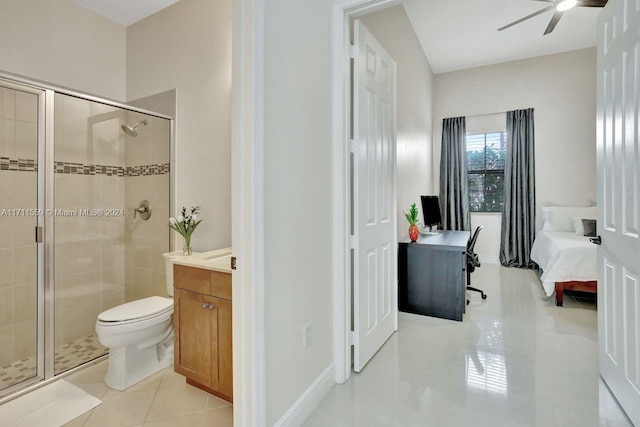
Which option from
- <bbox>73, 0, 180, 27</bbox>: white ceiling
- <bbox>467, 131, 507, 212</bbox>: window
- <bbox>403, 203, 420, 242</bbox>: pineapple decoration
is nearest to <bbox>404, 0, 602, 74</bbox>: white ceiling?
<bbox>467, 131, 507, 212</bbox>: window

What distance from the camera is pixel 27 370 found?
6.88 feet

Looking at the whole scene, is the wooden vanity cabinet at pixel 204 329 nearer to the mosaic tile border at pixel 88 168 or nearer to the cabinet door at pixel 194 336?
the cabinet door at pixel 194 336

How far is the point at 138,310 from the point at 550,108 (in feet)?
20.6

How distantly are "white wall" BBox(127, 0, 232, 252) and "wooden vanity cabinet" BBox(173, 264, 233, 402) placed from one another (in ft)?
2.42

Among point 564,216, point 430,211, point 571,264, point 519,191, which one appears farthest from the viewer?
point 519,191

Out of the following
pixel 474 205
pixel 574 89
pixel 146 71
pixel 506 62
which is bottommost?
pixel 474 205

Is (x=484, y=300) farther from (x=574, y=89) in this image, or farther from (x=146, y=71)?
(x=146, y=71)

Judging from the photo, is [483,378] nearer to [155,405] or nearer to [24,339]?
[155,405]

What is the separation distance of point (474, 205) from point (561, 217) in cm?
131

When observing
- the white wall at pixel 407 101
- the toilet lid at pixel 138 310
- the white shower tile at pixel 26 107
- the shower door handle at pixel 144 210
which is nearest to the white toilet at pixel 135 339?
the toilet lid at pixel 138 310

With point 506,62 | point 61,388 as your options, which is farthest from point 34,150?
point 506,62

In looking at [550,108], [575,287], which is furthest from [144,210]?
[550,108]

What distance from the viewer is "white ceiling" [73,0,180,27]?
2879mm

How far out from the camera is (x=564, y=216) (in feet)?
15.6
